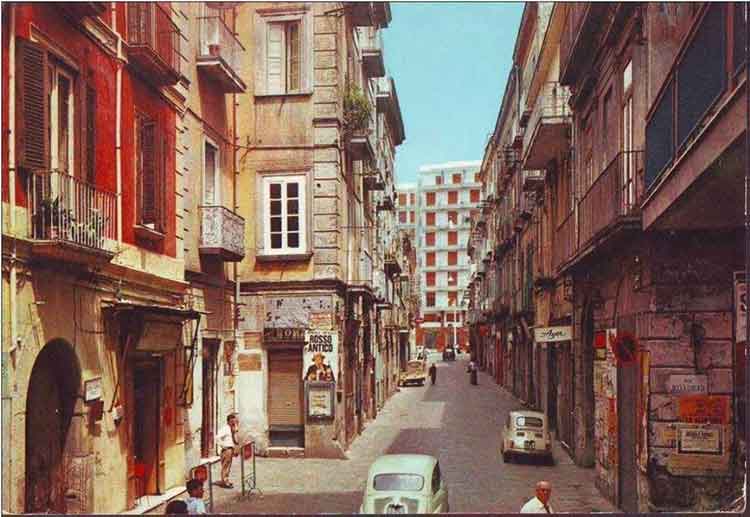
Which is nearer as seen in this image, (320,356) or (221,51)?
(221,51)

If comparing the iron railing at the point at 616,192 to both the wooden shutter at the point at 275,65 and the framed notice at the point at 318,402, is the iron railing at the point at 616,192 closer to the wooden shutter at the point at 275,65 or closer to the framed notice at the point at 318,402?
the framed notice at the point at 318,402

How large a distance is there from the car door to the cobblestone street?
10cm

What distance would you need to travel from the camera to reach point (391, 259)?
9148 mm

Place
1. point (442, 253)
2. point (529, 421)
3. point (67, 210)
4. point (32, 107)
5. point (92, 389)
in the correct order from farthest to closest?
point (529, 421)
point (442, 253)
point (92, 389)
point (67, 210)
point (32, 107)

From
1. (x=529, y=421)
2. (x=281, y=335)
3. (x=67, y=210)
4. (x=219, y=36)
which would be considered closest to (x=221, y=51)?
(x=219, y=36)

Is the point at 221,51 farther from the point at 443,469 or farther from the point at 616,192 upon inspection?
the point at 443,469

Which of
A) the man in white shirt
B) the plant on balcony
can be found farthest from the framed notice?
the plant on balcony

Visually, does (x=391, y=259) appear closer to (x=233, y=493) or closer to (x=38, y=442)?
(x=233, y=493)

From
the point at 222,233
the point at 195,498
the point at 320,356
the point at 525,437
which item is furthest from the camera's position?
the point at 525,437

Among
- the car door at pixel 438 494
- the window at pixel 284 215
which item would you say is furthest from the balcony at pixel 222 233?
the car door at pixel 438 494

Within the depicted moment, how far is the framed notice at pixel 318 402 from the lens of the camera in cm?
819

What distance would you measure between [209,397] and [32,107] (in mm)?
3117

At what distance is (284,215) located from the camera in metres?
8.29

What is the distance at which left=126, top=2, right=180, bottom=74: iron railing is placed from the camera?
303 inches
